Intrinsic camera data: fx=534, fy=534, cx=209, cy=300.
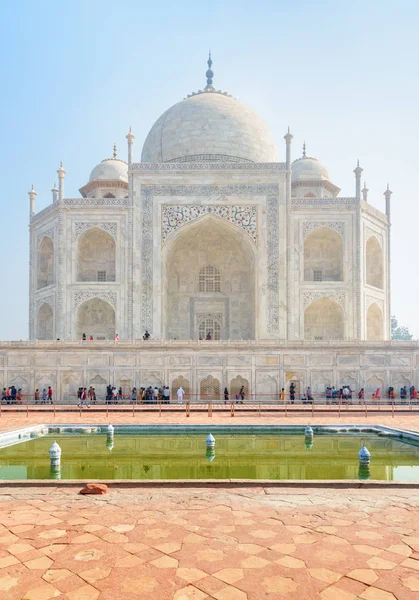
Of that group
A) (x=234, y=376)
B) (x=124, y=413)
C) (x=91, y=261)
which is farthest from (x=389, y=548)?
(x=91, y=261)

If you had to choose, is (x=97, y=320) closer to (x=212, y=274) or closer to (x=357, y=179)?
(x=212, y=274)

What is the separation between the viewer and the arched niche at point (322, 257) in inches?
882

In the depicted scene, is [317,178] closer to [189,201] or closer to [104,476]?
[189,201]

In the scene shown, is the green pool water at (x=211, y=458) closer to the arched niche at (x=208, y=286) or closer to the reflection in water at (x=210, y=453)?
the reflection in water at (x=210, y=453)

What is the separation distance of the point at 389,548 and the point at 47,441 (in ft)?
23.4

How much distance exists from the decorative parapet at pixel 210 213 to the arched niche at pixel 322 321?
402cm

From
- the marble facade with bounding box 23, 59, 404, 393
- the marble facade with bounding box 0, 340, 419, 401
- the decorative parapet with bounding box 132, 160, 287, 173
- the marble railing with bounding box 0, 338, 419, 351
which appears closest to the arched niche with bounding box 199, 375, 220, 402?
the marble facade with bounding box 0, 340, 419, 401

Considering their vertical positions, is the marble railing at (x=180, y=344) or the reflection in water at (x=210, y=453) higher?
the marble railing at (x=180, y=344)

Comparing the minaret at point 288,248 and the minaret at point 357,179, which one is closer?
the minaret at point 288,248

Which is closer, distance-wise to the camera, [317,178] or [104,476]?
[104,476]

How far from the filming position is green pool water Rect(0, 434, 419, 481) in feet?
22.3

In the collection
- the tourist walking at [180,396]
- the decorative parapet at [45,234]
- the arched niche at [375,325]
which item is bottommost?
the tourist walking at [180,396]

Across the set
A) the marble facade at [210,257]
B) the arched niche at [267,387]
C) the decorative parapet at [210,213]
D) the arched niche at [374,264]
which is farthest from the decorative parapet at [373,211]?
the arched niche at [267,387]

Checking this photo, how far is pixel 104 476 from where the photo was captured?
6.66 m
